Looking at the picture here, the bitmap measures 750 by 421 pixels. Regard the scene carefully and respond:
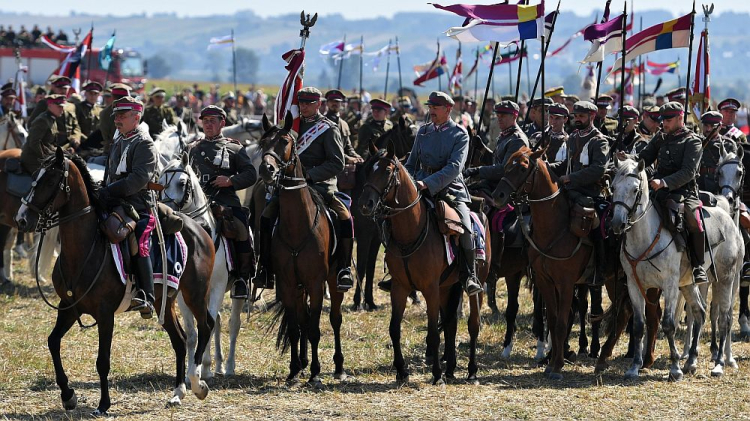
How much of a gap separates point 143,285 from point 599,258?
5336 millimetres

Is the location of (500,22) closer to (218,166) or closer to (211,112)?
(211,112)

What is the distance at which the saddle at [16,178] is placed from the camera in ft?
59.9

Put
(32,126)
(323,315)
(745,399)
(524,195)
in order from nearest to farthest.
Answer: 1. (745,399)
2. (524,195)
3. (323,315)
4. (32,126)

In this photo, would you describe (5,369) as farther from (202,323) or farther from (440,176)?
(440,176)

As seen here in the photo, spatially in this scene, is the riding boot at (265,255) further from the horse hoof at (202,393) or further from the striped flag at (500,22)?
the striped flag at (500,22)

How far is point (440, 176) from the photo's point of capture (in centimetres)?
1212

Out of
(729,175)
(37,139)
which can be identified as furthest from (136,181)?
(37,139)

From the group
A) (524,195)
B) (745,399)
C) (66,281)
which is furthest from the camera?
(524,195)

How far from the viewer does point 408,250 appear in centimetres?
1203

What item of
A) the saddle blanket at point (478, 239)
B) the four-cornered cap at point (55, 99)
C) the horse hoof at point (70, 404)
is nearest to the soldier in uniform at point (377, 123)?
the four-cornered cap at point (55, 99)

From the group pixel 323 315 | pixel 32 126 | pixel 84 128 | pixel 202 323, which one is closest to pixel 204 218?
pixel 202 323

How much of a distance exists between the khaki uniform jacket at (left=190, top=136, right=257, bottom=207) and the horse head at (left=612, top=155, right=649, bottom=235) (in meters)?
3.97

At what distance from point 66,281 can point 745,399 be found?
674cm

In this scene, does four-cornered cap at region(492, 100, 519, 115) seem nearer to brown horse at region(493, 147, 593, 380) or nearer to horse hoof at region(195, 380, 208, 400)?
brown horse at region(493, 147, 593, 380)
